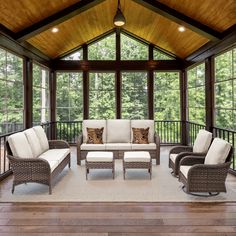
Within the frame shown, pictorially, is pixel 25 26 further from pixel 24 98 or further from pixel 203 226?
pixel 203 226

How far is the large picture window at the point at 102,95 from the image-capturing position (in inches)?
376

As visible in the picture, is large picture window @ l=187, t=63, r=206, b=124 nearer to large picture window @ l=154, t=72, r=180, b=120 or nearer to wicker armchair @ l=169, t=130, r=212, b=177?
large picture window @ l=154, t=72, r=180, b=120

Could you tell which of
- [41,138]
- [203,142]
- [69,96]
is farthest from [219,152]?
[69,96]

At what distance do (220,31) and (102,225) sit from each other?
4.71m

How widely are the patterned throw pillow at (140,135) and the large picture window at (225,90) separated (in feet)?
5.55

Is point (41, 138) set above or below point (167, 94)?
below

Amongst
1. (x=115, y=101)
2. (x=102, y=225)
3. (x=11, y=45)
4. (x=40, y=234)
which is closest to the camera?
(x=40, y=234)

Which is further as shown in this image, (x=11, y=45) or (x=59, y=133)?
(x=59, y=133)

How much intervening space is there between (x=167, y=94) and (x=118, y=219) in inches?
266

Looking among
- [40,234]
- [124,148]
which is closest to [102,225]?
[40,234]

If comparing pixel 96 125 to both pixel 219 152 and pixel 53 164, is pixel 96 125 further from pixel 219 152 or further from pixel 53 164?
pixel 219 152

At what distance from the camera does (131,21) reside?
7.99m

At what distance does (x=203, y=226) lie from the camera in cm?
315

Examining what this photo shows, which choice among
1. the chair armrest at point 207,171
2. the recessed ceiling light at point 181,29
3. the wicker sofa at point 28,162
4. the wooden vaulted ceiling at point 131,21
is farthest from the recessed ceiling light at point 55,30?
the chair armrest at point 207,171
